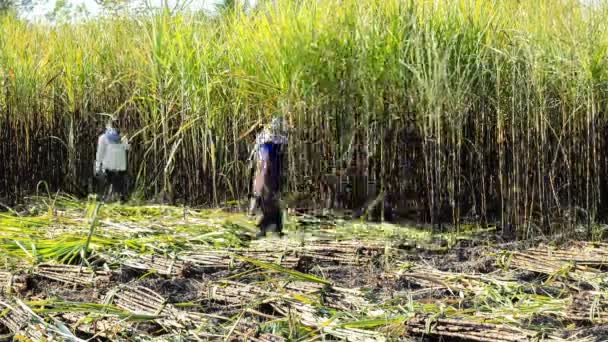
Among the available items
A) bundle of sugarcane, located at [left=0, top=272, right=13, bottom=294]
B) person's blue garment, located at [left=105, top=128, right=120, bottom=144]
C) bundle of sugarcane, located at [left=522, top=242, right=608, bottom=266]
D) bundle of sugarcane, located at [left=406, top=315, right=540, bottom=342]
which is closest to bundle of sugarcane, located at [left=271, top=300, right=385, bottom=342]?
bundle of sugarcane, located at [left=406, top=315, right=540, bottom=342]

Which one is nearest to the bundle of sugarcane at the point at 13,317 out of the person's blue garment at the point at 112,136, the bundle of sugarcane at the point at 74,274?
the bundle of sugarcane at the point at 74,274

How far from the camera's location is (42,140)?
19.2 ft

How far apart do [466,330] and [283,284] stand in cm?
70

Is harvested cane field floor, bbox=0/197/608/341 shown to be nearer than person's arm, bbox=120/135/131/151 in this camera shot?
Yes

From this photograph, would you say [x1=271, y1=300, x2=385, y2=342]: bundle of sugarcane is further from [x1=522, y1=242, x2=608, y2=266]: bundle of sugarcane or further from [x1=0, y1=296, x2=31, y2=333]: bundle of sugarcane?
[x1=522, y1=242, x2=608, y2=266]: bundle of sugarcane

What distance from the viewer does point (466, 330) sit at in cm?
220

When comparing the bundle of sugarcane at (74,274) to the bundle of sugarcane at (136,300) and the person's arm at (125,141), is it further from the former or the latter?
the person's arm at (125,141)

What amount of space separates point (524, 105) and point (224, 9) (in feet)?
7.43

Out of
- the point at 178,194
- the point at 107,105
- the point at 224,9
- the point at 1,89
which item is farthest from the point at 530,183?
the point at 1,89

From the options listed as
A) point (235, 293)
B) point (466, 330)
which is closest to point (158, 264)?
point (235, 293)

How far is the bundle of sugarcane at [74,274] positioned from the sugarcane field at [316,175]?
0.4 inches

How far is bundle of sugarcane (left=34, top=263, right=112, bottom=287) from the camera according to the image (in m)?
3.02

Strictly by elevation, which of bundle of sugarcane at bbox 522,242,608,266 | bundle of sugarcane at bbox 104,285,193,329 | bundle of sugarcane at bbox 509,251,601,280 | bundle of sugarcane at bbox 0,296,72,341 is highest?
bundle of sugarcane at bbox 522,242,608,266

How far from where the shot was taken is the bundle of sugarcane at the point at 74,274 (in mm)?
3020
